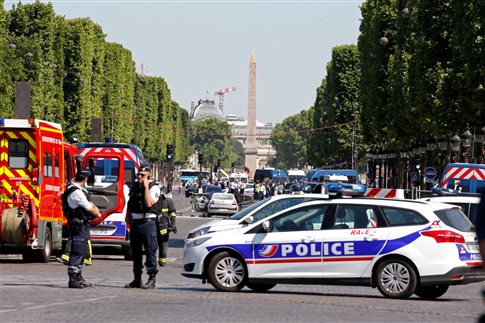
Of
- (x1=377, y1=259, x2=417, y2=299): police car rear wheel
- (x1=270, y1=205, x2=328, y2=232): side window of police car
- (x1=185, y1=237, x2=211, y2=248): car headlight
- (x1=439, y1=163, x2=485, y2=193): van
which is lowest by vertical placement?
(x1=377, y1=259, x2=417, y2=299): police car rear wheel

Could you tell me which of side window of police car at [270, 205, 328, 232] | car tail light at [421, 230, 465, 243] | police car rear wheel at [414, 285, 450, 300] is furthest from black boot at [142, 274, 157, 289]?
car tail light at [421, 230, 465, 243]

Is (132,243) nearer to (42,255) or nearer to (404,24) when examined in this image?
(42,255)

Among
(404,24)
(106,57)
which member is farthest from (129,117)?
(404,24)

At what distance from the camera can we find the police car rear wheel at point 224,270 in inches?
770

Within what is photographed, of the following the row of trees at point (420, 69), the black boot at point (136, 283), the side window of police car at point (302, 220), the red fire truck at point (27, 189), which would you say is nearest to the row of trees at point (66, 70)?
the row of trees at point (420, 69)

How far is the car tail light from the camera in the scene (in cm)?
1906

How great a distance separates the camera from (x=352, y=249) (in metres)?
19.1

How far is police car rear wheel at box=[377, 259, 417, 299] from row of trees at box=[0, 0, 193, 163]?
41.7 meters

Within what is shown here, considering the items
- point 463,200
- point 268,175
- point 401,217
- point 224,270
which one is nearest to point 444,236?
point 401,217

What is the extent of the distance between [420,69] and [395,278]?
1399 inches

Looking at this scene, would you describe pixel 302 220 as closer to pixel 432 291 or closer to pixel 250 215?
pixel 250 215

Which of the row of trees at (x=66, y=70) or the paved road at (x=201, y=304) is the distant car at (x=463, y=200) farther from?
the row of trees at (x=66, y=70)

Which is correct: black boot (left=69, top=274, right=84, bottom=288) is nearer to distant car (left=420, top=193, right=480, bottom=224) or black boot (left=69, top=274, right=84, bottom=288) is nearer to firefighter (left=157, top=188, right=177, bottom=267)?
firefighter (left=157, top=188, right=177, bottom=267)

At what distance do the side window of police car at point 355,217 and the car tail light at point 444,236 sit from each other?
801 mm
